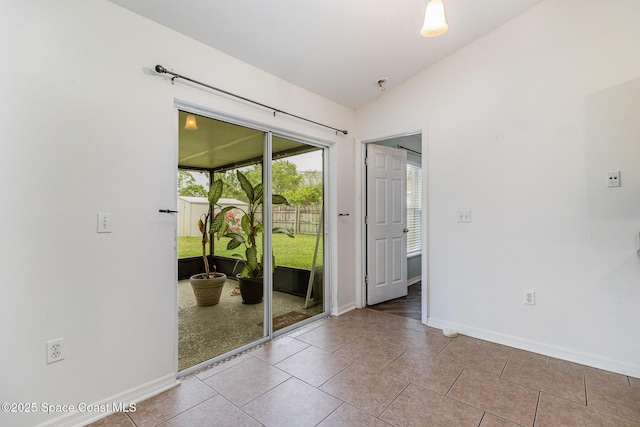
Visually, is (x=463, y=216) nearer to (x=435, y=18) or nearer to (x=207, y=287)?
(x=435, y=18)

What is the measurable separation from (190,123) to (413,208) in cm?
381

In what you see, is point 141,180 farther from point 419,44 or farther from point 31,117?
point 419,44

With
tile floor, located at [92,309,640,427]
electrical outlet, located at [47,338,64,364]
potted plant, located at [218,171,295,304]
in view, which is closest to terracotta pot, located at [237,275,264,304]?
potted plant, located at [218,171,295,304]

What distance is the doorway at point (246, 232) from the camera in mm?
2287

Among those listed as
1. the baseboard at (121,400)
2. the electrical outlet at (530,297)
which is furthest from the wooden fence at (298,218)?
the electrical outlet at (530,297)

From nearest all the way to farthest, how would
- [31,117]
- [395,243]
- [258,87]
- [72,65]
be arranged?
[31,117] < [72,65] < [258,87] < [395,243]

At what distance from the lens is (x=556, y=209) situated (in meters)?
2.43

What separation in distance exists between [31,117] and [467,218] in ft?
A: 10.7

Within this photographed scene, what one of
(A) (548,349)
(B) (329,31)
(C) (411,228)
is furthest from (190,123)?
(C) (411,228)

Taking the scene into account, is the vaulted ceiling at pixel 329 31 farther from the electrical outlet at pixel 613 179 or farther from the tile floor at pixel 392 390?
the tile floor at pixel 392 390

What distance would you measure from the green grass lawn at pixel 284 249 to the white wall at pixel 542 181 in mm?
1314

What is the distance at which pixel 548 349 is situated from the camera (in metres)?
2.45

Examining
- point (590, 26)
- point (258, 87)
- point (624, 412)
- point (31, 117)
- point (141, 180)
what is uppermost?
point (590, 26)

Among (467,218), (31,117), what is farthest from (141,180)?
(467,218)
